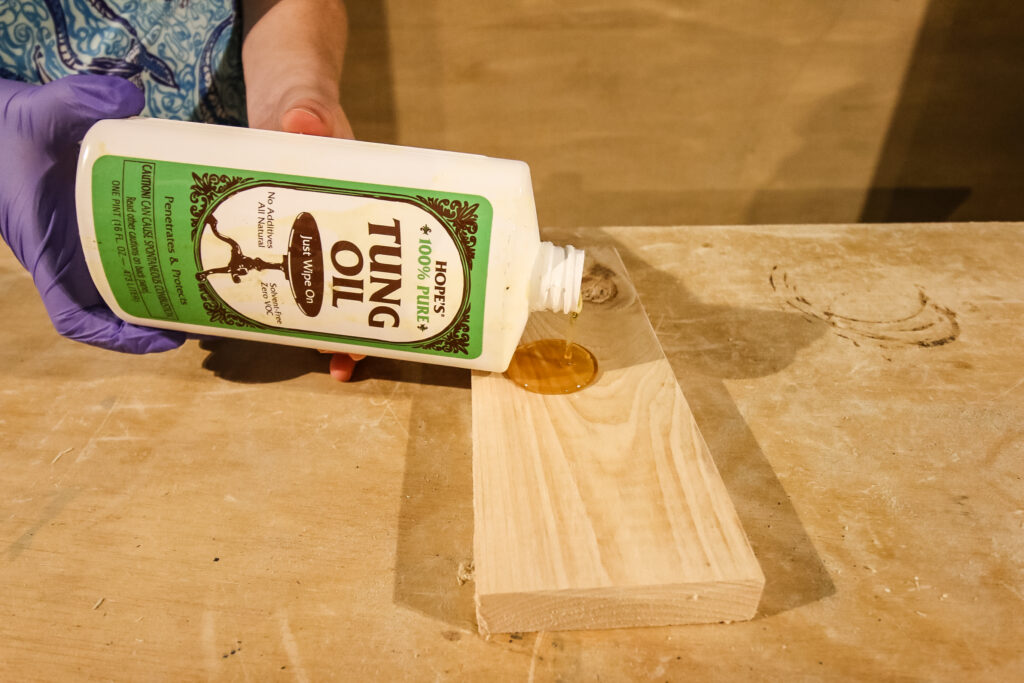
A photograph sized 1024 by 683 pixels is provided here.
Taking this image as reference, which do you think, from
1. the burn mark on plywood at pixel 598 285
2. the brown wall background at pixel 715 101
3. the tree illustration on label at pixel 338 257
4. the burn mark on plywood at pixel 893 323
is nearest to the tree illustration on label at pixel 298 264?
the tree illustration on label at pixel 338 257

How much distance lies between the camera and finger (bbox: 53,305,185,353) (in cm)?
80

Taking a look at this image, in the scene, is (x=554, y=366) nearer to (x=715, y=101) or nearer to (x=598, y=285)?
(x=598, y=285)

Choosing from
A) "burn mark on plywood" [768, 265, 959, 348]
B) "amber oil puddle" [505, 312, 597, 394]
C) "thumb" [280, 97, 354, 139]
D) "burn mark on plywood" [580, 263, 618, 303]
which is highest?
"thumb" [280, 97, 354, 139]

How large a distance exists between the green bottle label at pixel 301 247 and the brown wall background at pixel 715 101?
2.86ft

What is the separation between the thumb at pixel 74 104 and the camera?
2.44 ft

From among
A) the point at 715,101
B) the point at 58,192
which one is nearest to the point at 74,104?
the point at 58,192

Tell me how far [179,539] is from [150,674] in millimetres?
132

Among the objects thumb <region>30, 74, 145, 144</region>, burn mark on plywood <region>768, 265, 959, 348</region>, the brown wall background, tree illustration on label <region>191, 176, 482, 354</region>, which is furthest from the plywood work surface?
the brown wall background

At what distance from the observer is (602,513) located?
24.0 inches

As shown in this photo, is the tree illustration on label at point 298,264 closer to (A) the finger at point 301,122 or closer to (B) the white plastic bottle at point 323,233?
(B) the white plastic bottle at point 323,233

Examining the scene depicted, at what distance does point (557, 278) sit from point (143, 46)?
0.72 metres

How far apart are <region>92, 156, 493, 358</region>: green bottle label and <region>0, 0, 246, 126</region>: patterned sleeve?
0.38 m

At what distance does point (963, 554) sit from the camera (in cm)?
64

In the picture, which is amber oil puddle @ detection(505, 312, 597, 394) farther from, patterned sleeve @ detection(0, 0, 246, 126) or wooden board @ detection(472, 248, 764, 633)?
patterned sleeve @ detection(0, 0, 246, 126)
